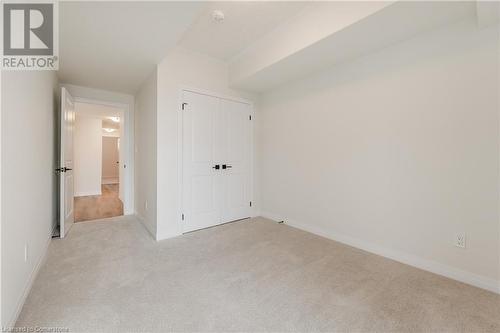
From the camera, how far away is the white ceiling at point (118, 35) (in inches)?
72.5

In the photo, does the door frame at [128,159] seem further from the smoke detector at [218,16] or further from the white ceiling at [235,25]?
the smoke detector at [218,16]

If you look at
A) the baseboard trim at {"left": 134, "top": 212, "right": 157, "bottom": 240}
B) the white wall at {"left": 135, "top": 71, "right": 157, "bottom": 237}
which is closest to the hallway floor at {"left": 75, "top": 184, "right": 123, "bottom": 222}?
the baseboard trim at {"left": 134, "top": 212, "right": 157, "bottom": 240}

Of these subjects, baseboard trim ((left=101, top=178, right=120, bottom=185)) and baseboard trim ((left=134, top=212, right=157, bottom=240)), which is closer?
baseboard trim ((left=134, top=212, right=157, bottom=240))

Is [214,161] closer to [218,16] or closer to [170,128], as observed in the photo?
[170,128]

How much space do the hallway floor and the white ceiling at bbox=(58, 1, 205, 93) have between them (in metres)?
2.41

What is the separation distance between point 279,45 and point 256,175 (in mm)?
2180

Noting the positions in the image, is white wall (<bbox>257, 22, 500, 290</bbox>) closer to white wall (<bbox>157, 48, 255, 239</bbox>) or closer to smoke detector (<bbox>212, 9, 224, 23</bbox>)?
smoke detector (<bbox>212, 9, 224, 23</bbox>)

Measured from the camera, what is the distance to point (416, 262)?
7.34ft

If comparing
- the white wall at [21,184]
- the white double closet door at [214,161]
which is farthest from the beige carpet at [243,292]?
the white double closet door at [214,161]

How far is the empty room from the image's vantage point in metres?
1.58

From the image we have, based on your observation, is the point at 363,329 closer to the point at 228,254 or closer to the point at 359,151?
the point at 228,254

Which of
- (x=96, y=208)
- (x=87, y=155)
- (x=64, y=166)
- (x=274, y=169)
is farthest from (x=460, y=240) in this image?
(x=87, y=155)

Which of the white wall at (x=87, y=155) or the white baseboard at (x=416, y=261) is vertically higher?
the white wall at (x=87, y=155)

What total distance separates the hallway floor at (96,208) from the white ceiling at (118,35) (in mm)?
2410
